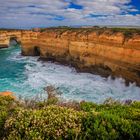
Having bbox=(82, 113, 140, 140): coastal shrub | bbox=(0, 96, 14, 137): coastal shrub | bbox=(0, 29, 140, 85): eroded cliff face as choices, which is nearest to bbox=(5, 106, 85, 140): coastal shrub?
bbox=(82, 113, 140, 140): coastal shrub

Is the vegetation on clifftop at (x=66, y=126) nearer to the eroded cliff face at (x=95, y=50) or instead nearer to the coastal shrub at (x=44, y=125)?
the coastal shrub at (x=44, y=125)

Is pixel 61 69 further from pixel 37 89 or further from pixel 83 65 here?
pixel 37 89

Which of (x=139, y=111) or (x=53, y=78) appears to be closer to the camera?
(x=139, y=111)

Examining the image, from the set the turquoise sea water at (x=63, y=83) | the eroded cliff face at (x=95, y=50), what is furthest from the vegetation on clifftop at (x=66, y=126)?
the eroded cliff face at (x=95, y=50)

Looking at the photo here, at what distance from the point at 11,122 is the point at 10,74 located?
32221 millimetres

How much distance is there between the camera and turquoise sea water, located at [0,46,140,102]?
88.8 ft

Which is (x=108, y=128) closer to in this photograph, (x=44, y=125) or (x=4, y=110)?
(x=44, y=125)

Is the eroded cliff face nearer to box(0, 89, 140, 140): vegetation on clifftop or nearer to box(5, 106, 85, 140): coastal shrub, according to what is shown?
box(0, 89, 140, 140): vegetation on clifftop

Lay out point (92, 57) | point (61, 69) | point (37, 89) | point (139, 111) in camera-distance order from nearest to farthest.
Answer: point (139, 111)
point (37, 89)
point (92, 57)
point (61, 69)

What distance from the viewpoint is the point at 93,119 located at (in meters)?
7.73

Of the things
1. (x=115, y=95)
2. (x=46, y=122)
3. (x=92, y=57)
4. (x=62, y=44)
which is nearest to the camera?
(x=46, y=122)

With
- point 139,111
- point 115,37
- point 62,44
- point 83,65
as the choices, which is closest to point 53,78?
point 83,65

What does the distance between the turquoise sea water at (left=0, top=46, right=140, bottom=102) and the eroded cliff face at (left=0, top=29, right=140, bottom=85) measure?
1.26 meters

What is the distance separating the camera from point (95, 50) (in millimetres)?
37594
